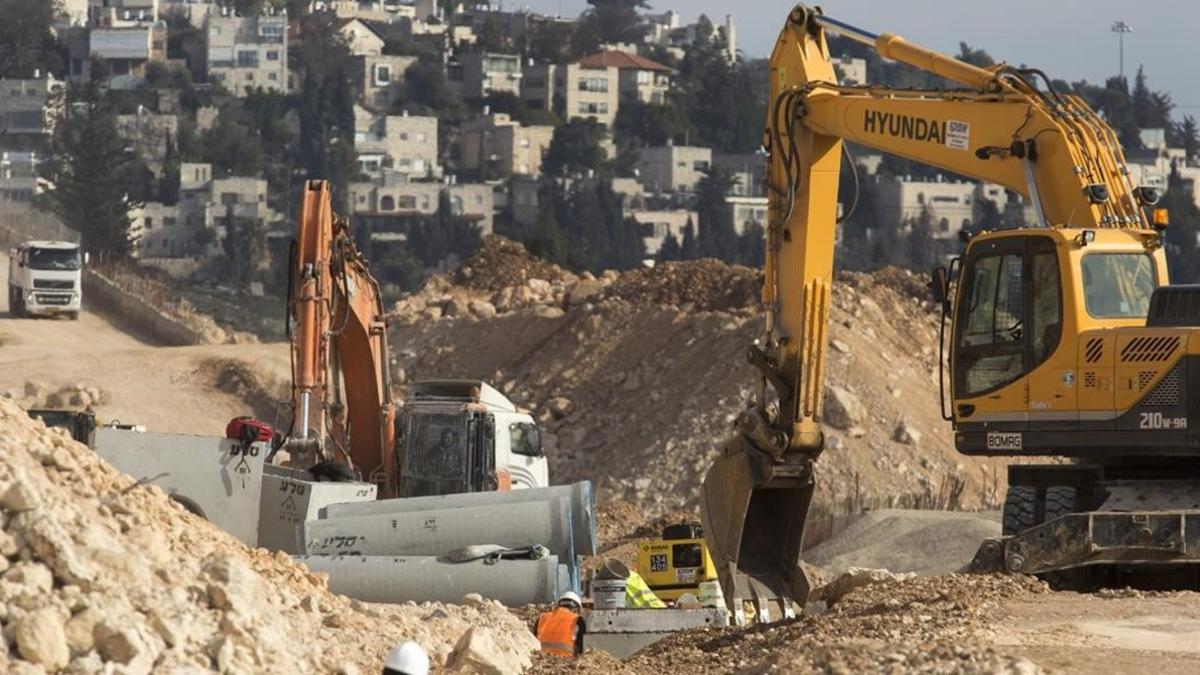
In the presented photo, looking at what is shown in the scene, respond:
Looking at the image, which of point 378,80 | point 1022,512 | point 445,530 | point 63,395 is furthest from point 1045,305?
point 378,80

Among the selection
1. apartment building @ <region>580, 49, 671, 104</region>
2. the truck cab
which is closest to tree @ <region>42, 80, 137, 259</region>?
the truck cab

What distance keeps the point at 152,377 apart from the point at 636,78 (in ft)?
396

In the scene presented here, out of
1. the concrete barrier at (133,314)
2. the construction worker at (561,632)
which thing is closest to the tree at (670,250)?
the concrete barrier at (133,314)

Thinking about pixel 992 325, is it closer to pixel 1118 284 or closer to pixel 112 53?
pixel 1118 284

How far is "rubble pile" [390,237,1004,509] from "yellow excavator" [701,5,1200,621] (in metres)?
16.0

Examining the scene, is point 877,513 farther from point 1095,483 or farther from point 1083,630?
point 1083,630

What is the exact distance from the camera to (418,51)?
574ft

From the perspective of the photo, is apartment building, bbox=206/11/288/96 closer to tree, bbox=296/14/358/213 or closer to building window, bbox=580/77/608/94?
tree, bbox=296/14/358/213

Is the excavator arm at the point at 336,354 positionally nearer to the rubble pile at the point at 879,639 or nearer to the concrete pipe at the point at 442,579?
the concrete pipe at the point at 442,579

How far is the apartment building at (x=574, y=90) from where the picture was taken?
162875 millimetres

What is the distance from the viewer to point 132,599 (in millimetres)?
12719

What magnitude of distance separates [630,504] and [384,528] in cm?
1421

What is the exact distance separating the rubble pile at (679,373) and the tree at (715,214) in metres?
71.7

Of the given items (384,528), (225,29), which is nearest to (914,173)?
(225,29)
